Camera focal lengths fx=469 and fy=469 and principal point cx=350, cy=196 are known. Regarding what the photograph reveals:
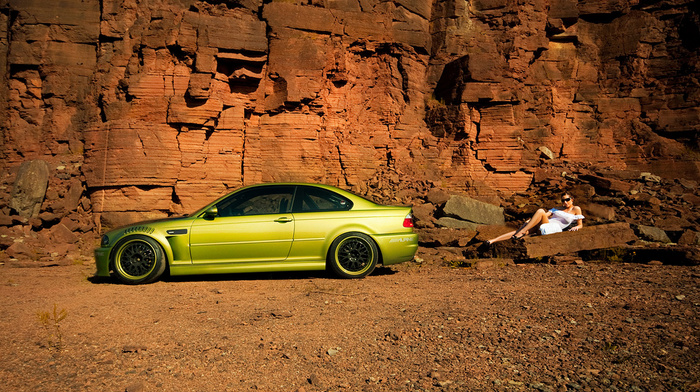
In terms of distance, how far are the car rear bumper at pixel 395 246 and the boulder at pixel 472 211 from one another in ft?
19.0

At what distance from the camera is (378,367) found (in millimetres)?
3303

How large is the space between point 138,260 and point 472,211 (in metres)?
8.63

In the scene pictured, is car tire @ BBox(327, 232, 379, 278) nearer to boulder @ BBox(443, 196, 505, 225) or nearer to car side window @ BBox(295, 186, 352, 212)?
car side window @ BBox(295, 186, 352, 212)

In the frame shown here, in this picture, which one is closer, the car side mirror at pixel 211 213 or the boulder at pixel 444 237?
the car side mirror at pixel 211 213

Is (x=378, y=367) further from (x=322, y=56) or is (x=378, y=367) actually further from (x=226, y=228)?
(x=322, y=56)

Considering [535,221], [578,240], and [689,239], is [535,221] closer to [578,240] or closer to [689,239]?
[578,240]

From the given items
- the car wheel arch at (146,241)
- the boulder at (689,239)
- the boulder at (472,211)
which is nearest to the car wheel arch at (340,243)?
the car wheel arch at (146,241)

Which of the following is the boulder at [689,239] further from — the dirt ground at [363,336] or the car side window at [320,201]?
the car side window at [320,201]

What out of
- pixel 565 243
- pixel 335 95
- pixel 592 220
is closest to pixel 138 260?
pixel 565 243

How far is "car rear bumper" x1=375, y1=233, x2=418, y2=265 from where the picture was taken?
6.81 m

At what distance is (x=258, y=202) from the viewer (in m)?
7.03

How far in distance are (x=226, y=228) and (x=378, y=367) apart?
155 inches

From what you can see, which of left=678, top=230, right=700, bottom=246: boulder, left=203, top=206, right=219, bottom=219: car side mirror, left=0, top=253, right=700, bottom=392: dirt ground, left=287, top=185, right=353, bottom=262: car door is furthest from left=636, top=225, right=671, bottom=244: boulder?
left=203, top=206, right=219, bottom=219: car side mirror

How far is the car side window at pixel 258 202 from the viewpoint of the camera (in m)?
6.89
